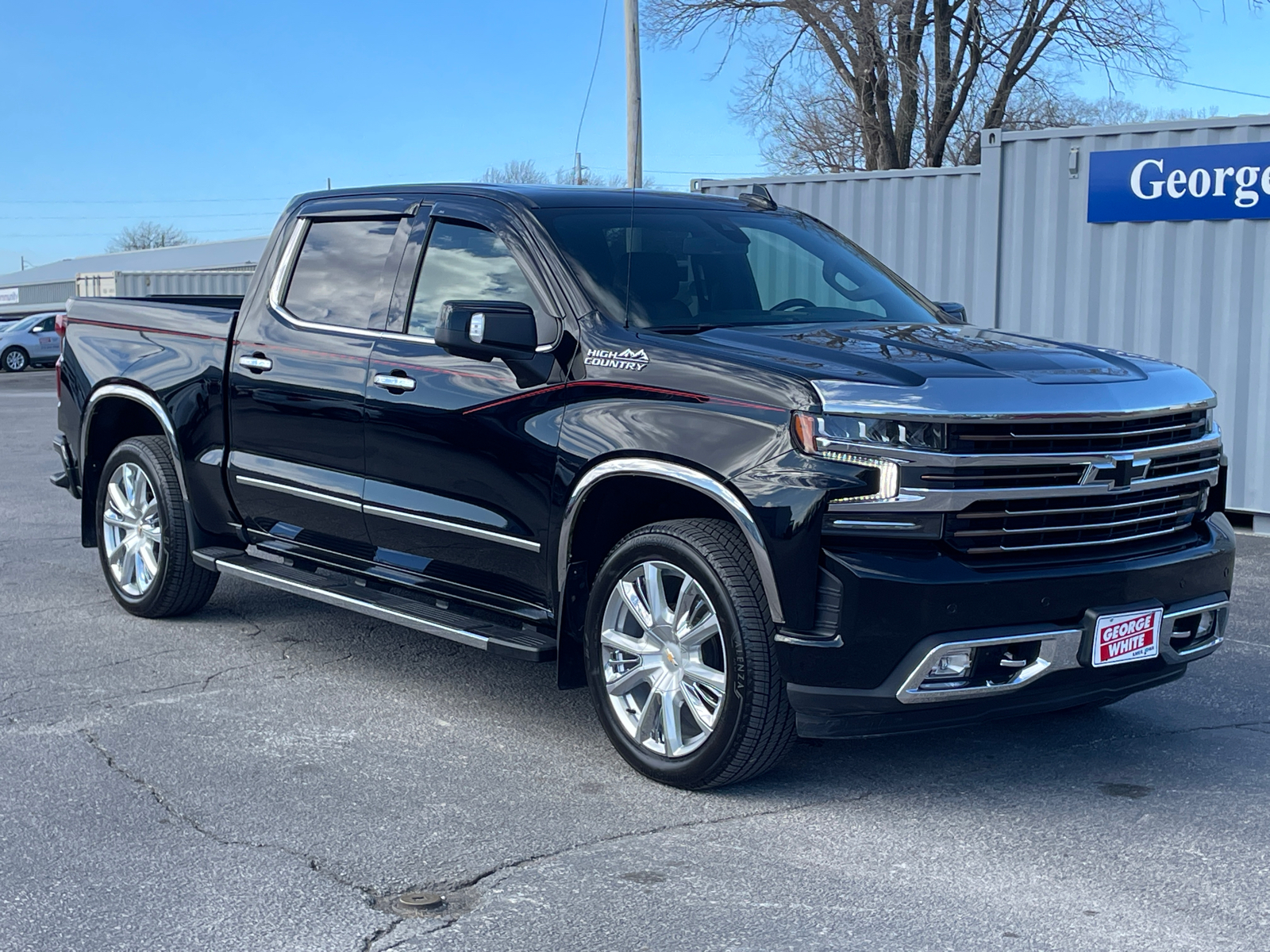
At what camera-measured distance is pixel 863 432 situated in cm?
409

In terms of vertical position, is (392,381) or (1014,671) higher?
(392,381)

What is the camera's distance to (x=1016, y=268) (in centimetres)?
1153

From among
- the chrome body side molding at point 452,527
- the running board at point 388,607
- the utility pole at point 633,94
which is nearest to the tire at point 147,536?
the running board at point 388,607

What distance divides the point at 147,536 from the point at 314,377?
68.1 inches

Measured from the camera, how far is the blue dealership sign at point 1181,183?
32.8 ft

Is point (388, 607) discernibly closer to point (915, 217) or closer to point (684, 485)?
point (684, 485)

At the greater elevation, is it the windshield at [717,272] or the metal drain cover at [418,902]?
the windshield at [717,272]

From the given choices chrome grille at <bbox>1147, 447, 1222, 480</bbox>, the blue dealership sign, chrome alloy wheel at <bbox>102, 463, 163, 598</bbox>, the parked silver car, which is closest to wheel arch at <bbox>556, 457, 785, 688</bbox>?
chrome grille at <bbox>1147, 447, 1222, 480</bbox>

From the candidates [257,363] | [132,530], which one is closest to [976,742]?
[257,363]

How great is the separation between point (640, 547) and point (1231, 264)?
7311 mm

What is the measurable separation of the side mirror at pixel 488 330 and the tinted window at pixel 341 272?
3.05 feet

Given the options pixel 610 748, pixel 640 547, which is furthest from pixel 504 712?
pixel 640 547

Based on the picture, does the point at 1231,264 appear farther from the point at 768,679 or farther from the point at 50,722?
the point at 50,722

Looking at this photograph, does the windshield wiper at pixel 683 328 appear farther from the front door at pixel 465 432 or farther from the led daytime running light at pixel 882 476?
the led daytime running light at pixel 882 476
